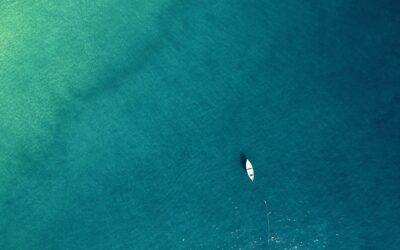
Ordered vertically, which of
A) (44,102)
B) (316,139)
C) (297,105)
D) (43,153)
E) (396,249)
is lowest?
(396,249)

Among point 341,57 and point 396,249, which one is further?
point 341,57

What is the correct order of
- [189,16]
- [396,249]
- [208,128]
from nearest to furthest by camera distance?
[396,249]
[208,128]
[189,16]

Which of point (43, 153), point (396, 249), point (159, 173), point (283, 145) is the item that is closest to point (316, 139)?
point (283, 145)

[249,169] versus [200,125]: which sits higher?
[200,125]

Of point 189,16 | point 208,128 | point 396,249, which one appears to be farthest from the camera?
point 189,16

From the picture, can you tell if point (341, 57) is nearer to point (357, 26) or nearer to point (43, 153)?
point (357, 26)

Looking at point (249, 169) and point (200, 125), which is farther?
point (200, 125)

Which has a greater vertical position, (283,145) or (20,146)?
(20,146)
